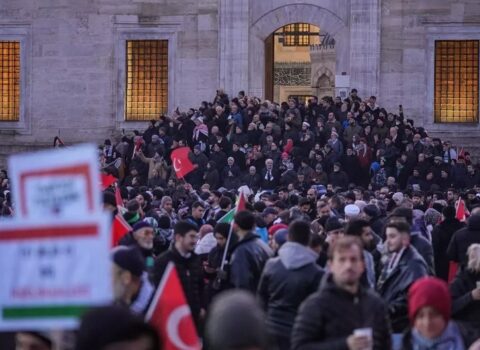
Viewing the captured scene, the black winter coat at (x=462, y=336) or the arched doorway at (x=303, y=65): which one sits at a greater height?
the arched doorway at (x=303, y=65)

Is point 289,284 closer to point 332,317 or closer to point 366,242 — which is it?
point 366,242

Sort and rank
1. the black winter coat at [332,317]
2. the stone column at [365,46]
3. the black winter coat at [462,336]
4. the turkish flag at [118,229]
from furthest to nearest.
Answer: the stone column at [365,46], the turkish flag at [118,229], the black winter coat at [462,336], the black winter coat at [332,317]

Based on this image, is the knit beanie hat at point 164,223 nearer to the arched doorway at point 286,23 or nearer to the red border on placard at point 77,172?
the red border on placard at point 77,172

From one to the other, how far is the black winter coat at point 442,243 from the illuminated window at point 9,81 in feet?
77.8

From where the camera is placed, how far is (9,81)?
39.9 m

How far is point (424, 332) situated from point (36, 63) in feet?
104

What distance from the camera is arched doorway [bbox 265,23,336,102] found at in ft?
172

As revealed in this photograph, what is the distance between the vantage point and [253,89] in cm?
3791

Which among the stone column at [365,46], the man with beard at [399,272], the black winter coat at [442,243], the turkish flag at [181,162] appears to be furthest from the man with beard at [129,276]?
the stone column at [365,46]

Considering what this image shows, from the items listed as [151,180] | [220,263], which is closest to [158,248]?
[220,263]

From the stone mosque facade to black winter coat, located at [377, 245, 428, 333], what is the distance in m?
25.5

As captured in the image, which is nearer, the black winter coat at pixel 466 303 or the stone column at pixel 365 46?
the black winter coat at pixel 466 303

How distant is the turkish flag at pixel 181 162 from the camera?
28.5 m

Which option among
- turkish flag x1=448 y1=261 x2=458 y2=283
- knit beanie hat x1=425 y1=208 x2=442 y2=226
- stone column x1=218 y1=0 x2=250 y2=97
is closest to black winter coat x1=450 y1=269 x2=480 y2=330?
turkish flag x1=448 y1=261 x2=458 y2=283
